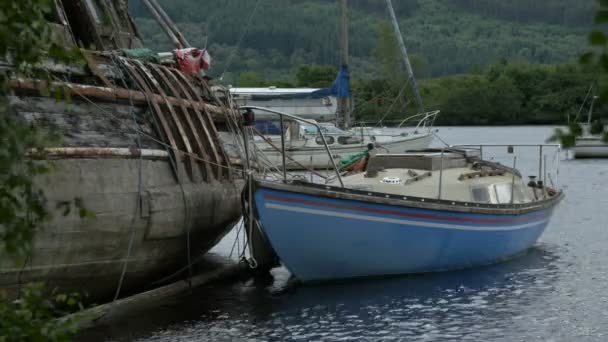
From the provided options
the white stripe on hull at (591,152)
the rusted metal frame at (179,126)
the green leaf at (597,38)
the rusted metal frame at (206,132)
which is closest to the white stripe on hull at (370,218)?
the rusted metal frame at (179,126)

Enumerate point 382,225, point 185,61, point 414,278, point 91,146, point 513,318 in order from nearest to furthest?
point 91,146
point 513,318
point 382,225
point 414,278
point 185,61

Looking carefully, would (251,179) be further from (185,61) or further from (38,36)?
(38,36)

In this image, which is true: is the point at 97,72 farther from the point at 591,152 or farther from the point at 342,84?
the point at 591,152

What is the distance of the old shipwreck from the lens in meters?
15.3

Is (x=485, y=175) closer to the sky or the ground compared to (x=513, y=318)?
closer to the sky

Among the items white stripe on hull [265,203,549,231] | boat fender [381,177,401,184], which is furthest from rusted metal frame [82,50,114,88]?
boat fender [381,177,401,184]

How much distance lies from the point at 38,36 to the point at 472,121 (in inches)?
5946

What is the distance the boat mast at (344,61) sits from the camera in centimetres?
5044

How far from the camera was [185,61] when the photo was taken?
22531mm

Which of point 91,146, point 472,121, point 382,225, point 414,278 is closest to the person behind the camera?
point 91,146

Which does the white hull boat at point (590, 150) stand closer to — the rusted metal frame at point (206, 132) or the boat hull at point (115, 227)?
the rusted metal frame at point (206, 132)

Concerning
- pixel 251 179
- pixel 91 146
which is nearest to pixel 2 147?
pixel 91 146

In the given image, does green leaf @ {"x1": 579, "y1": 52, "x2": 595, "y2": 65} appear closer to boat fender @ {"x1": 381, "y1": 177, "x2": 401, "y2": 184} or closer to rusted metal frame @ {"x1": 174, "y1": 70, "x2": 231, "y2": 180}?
rusted metal frame @ {"x1": 174, "y1": 70, "x2": 231, "y2": 180}

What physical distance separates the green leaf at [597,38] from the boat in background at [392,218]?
14.1 metres
